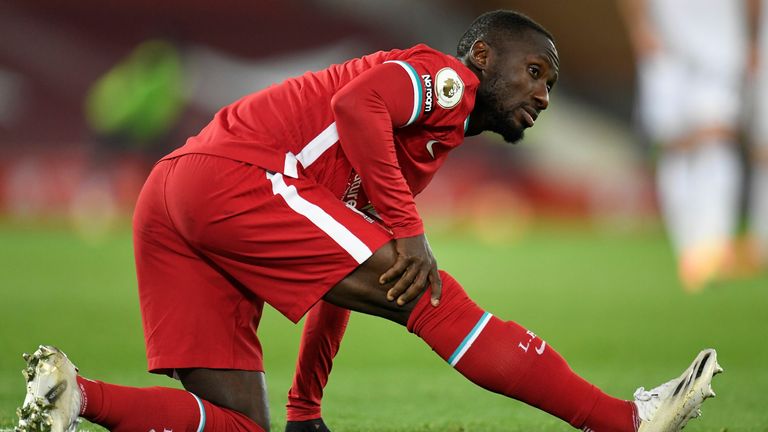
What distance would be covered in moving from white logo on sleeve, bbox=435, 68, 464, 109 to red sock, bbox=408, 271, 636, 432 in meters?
0.58

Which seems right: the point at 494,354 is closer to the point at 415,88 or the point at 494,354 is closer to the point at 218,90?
the point at 415,88

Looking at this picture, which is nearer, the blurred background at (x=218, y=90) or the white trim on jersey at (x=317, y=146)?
the white trim on jersey at (x=317, y=146)

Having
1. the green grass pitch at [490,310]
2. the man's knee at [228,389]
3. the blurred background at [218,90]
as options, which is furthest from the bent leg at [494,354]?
the blurred background at [218,90]

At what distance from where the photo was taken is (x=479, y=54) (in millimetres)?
3271

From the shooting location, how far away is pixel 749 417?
430 cm

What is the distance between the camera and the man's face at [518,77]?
3.22 meters

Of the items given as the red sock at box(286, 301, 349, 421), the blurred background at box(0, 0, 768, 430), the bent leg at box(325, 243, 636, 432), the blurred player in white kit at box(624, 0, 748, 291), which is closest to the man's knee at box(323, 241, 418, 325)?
the bent leg at box(325, 243, 636, 432)

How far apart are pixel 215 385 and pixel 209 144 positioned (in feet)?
2.46

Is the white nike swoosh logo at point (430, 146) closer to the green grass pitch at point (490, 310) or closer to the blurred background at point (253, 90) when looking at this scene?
the green grass pitch at point (490, 310)

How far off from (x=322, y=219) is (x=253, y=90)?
16.6 metres

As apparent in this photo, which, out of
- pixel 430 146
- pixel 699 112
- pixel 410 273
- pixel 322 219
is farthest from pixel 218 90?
pixel 410 273

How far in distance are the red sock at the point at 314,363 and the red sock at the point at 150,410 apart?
0.59 metres

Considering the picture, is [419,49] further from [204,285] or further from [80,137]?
[80,137]

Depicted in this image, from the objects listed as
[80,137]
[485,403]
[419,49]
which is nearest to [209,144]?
[419,49]
